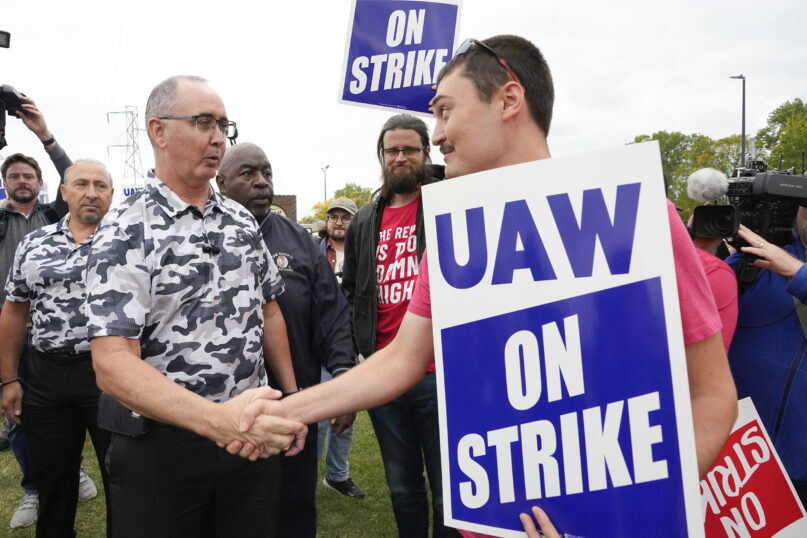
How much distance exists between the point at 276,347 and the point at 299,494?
0.91 metres

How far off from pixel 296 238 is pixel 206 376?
1166mm

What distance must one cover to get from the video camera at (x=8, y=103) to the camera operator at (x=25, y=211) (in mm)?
61

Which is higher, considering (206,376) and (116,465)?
(206,376)

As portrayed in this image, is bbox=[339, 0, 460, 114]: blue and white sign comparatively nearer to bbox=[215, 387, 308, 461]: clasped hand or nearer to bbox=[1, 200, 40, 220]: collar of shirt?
bbox=[215, 387, 308, 461]: clasped hand

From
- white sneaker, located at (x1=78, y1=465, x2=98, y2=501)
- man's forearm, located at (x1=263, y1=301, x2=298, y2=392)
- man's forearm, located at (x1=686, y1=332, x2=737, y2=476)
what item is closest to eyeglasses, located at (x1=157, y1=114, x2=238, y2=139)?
man's forearm, located at (x1=263, y1=301, x2=298, y2=392)

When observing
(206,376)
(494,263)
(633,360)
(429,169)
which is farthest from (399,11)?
(633,360)

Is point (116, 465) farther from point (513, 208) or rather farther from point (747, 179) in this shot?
point (747, 179)

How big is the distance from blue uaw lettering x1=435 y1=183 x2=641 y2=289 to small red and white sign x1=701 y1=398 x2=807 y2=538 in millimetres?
1471

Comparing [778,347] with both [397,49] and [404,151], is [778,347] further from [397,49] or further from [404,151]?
[397,49]

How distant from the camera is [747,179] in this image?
251cm

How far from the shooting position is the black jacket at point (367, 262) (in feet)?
10.3

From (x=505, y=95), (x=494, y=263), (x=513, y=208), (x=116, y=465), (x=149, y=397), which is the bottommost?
(x=116, y=465)

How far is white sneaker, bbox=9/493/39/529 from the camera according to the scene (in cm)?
404

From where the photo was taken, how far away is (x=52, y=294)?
10.9 feet
